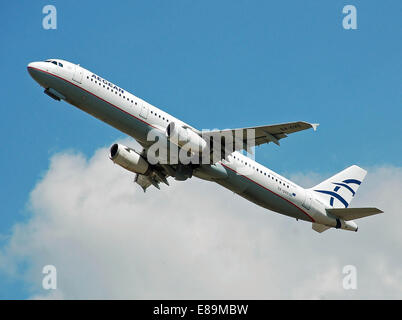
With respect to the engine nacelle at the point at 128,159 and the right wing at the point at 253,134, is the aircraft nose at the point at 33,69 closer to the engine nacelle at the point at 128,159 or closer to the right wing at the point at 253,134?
the engine nacelle at the point at 128,159

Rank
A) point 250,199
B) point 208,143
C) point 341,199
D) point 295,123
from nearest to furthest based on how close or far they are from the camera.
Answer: point 295,123
point 208,143
point 250,199
point 341,199

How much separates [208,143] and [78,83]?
30.7ft

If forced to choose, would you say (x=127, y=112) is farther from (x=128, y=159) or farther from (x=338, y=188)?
(x=338, y=188)

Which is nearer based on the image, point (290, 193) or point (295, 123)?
point (295, 123)

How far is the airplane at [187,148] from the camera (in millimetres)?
41688

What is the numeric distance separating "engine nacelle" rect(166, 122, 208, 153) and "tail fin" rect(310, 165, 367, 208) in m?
13.0

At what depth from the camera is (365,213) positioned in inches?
1897

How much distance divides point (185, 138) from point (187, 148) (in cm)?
83

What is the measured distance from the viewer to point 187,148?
4262 centimetres

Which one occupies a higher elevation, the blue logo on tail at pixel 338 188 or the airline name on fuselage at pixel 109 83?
the airline name on fuselage at pixel 109 83

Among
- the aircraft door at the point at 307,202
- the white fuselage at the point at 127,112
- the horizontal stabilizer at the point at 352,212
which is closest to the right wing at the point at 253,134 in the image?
the white fuselage at the point at 127,112

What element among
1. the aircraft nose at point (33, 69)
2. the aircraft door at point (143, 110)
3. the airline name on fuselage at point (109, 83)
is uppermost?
the aircraft nose at point (33, 69)

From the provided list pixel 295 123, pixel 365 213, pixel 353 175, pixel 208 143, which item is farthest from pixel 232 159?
pixel 353 175

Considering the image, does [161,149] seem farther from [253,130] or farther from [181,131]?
[253,130]
